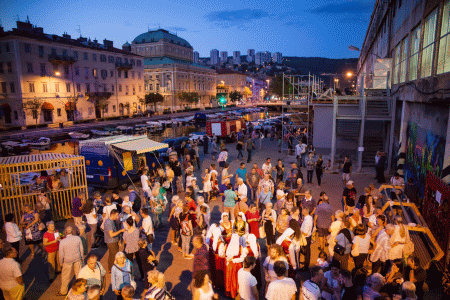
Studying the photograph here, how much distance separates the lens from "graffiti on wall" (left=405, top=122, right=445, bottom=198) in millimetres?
8542

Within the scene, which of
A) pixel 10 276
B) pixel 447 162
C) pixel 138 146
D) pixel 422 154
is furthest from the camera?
pixel 138 146

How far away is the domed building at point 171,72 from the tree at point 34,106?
36940 mm

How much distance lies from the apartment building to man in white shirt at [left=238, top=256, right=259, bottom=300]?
47615 mm

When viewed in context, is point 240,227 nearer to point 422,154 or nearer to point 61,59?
point 422,154

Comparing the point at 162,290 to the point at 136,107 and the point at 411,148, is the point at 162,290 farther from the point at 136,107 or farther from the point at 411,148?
the point at 136,107

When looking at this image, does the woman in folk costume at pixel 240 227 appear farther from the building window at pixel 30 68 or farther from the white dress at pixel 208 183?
the building window at pixel 30 68

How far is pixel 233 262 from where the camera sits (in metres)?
5.57

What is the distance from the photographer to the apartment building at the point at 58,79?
42.0 metres

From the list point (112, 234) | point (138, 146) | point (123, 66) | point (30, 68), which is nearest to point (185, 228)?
point (112, 234)

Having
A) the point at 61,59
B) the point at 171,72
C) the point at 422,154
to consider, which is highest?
the point at 171,72

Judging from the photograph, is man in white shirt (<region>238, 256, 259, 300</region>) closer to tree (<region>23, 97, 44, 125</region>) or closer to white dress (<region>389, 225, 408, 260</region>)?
white dress (<region>389, 225, 408, 260</region>)

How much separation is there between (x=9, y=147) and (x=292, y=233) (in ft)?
98.7

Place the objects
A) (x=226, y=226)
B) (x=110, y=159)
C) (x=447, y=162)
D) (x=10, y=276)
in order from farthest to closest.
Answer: (x=110, y=159) → (x=447, y=162) → (x=226, y=226) → (x=10, y=276)

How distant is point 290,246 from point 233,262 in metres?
1.25
